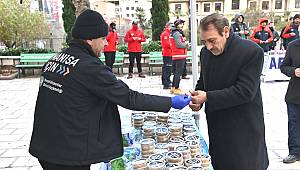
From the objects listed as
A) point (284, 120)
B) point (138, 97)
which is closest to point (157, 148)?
point (138, 97)

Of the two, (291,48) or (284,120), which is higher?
(291,48)

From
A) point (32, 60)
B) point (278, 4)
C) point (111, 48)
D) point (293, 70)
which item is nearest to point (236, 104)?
point (293, 70)

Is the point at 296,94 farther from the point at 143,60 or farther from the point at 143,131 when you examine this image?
the point at 143,60

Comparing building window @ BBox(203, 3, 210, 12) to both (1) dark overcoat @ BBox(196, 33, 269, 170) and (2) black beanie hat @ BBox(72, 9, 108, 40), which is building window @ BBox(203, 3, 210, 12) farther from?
(2) black beanie hat @ BBox(72, 9, 108, 40)

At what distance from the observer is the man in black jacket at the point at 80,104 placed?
189cm

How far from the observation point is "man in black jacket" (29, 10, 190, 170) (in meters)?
1.89

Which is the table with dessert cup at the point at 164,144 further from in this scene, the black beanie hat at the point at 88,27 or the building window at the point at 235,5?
the building window at the point at 235,5

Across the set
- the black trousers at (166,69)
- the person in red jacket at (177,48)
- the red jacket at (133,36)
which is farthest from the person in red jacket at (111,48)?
the person in red jacket at (177,48)

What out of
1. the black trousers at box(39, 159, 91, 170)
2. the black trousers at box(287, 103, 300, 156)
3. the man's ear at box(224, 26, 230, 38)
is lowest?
the black trousers at box(287, 103, 300, 156)

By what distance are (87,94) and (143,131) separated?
1.01 metres

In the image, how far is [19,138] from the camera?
5082 mm

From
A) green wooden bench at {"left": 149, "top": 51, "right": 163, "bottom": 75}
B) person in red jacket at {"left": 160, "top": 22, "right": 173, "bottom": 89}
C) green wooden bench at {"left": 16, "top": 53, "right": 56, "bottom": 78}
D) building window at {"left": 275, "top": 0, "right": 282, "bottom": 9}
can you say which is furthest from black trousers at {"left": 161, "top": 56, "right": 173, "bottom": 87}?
building window at {"left": 275, "top": 0, "right": 282, "bottom": 9}

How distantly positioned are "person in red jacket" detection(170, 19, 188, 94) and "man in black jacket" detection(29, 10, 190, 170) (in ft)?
18.3

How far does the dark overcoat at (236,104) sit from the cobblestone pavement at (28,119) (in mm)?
1369
